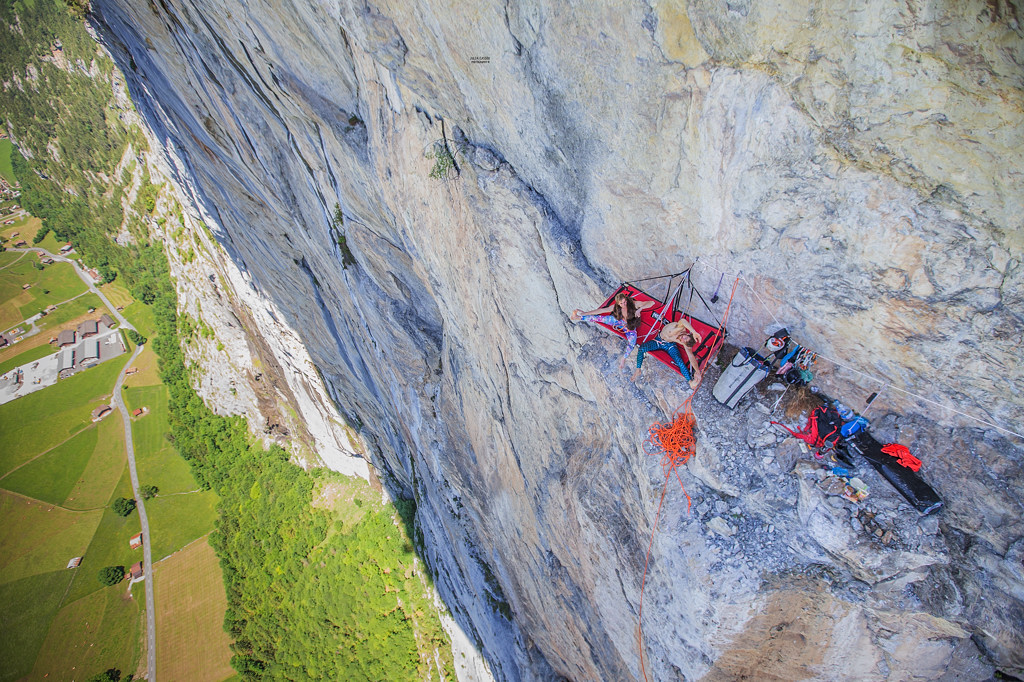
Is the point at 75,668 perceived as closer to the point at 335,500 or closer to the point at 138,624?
the point at 138,624

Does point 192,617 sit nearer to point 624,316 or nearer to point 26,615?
point 26,615

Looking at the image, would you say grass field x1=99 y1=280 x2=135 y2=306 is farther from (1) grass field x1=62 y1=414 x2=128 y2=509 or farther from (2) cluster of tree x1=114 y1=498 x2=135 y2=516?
(2) cluster of tree x1=114 y1=498 x2=135 y2=516

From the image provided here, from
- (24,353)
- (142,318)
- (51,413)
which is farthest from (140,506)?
(24,353)

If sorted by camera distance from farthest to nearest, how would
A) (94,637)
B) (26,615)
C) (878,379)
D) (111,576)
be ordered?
(111,576), (26,615), (94,637), (878,379)

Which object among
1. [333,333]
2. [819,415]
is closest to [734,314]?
[819,415]

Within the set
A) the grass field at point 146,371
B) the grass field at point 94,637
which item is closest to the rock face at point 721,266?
the grass field at point 94,637
